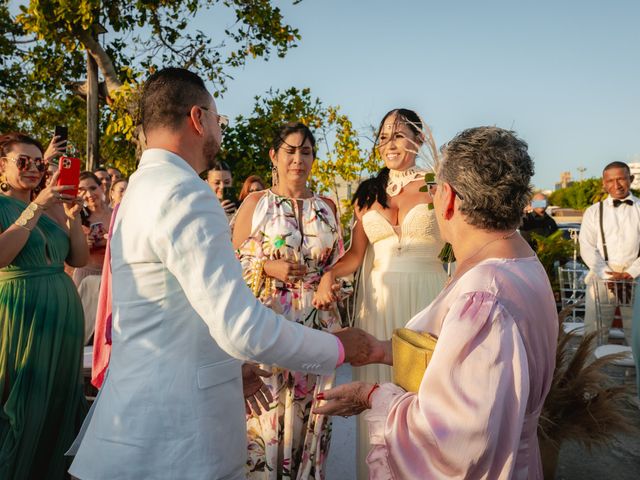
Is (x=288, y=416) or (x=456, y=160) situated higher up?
(x=456, y=160)

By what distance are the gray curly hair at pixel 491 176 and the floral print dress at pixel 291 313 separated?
2.06 m

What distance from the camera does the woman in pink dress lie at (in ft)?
5.33

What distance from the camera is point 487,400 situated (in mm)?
1606

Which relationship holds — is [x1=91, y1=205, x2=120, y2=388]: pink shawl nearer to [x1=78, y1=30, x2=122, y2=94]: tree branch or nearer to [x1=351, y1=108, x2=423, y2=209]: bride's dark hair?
[x1=351, y1=108, x2=423, y2=209]: bride's dark hair

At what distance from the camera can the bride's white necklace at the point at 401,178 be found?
4.09 metres

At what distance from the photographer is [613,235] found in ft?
26.0

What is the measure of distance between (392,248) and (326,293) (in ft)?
2.17

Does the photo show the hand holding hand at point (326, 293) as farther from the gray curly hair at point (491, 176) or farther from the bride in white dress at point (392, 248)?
the gray curly hair at point (491, 176)

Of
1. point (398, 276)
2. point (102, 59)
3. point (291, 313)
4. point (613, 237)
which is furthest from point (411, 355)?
point (102, 59)

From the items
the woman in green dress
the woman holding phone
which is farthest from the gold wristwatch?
the woman holding phone

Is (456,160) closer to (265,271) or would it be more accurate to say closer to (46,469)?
(265,271)

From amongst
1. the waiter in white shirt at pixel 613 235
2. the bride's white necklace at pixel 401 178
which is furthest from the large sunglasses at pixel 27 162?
the waiter in white shirt at pixel 613 235

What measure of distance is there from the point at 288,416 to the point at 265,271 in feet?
3.08

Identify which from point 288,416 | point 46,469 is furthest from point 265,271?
point 46,469
